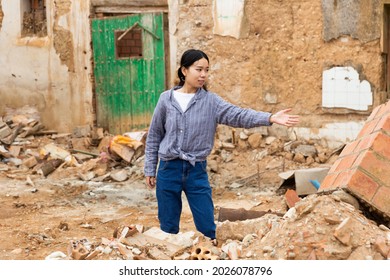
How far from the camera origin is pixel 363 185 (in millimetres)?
4801

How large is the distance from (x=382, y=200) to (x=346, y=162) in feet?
1.78

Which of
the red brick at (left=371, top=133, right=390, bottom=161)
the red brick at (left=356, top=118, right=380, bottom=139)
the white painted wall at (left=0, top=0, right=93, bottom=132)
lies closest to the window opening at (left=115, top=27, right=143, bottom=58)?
the white painted wall at (left=0, top=0, right=93, bottom=132)

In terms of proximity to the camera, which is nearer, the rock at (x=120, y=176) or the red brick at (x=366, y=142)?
the red brick at (x=366, y=142)

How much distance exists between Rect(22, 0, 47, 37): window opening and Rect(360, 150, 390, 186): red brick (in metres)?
8.44

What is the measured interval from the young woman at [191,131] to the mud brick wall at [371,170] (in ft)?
2.20

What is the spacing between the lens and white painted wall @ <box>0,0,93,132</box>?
470 inches

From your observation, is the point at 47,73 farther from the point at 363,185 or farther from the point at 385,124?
the point at 363,185

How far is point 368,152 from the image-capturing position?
4.93 m

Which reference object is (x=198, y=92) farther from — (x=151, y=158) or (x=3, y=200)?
(x=3, y=200)

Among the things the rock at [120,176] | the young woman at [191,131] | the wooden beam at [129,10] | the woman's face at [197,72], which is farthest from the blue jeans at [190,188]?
the wooden beam at [129,10]

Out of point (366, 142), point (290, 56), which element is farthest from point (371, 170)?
point (290, 56)

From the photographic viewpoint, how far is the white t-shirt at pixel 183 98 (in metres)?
5.35

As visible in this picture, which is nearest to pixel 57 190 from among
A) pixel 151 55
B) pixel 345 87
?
pixel 151 55

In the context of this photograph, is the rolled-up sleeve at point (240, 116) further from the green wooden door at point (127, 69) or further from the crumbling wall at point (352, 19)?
the green wooden door at point (127, 69)
